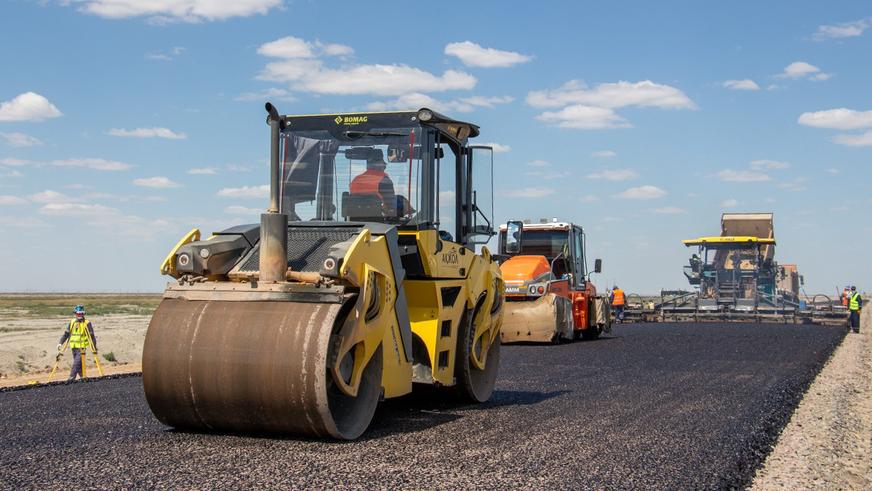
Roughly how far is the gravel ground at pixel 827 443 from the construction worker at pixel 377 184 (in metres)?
3.83

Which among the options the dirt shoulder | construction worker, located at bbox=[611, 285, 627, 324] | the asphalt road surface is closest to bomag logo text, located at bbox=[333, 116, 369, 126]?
the asphalt road surface

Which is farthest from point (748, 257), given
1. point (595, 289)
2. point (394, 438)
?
point (394, 438)

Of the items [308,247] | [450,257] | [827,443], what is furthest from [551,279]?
[308,247]

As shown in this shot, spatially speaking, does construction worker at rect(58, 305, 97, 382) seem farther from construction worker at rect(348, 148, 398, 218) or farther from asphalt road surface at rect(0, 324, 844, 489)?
construction worker at rect(348, 148, 398, 218)

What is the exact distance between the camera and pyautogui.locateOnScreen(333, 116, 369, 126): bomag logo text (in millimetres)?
8773

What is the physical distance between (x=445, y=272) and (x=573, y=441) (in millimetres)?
2133

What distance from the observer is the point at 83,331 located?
51.4 feet

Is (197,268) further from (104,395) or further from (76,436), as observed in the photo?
(104,395)

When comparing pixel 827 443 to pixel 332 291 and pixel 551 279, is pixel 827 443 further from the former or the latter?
pixel 551 279

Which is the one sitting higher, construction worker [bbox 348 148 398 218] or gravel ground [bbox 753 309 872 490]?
construction worker [bbox 348 148 398 218]

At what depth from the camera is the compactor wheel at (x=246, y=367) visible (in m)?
Result: 6.64

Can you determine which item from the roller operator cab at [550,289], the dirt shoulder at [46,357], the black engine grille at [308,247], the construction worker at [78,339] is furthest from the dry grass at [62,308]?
the black engine grille at [308,247]

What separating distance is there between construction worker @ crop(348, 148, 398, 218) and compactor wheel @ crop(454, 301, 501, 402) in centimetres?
153

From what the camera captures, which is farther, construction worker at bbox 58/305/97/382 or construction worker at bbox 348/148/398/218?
construction worker at bbox 58/305/97/382
